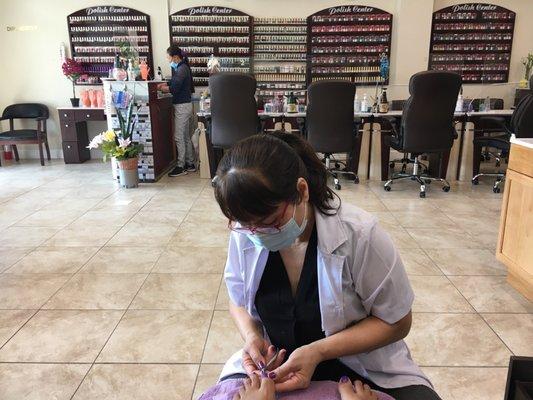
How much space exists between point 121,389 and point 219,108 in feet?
11.5

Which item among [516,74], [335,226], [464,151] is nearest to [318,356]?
[335,226]

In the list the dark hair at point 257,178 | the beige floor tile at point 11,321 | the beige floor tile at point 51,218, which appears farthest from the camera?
the beige floor tile at point 51,218

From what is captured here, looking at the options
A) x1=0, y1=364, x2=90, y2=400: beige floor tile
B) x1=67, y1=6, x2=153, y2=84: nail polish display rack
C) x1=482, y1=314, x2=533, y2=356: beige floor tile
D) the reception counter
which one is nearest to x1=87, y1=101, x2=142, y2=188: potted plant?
x1=67, y1=6, x2=153, y2=84: nail polish display rack

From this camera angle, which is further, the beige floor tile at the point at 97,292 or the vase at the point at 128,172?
the vase at the point at 128,172

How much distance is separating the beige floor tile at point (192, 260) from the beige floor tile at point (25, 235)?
1.09 m

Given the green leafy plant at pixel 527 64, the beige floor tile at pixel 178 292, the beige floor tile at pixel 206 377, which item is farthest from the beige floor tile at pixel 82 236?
the green leafy plant at pixel 527 64

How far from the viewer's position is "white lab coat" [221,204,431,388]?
1.03 m

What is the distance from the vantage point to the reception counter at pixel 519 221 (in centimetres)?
239

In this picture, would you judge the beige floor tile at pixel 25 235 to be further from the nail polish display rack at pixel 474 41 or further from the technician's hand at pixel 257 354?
the nail polish display rack at pixel 474 41

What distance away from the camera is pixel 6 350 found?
206cm

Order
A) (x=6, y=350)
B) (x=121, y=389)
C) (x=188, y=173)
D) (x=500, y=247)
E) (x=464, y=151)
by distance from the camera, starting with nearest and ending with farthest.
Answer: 1. (x=121, y=389)
2. (x=6, y=350)
3. (x=500, y=247)
4. (x=464, y=151)
5. (x=188, y=173)

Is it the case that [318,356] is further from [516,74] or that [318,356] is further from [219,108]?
[516,74]

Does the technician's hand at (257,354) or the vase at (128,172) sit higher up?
the technician's hand at (257,354)

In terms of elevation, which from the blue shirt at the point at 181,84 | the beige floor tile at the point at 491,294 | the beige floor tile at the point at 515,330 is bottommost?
the beige floor tile at the point at 515,330
